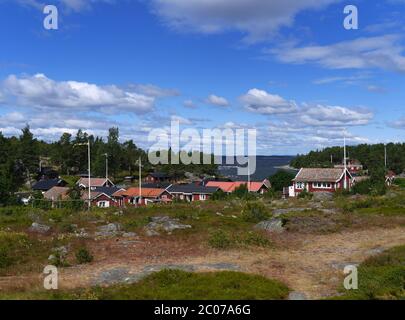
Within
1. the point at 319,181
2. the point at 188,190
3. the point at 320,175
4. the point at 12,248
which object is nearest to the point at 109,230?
the point at 12,248

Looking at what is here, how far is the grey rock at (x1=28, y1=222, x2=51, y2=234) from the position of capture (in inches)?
1275

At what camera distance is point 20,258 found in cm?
2372

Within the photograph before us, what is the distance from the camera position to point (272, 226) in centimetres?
3147

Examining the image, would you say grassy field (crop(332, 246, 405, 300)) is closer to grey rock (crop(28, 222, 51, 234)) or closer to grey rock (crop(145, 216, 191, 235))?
grey rock (crop(145, 216, 191, 235))

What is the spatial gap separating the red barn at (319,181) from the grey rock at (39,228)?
162 ft

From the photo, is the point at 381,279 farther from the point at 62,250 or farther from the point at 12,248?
the point at 12,248

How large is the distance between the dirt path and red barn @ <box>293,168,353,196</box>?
44402mm

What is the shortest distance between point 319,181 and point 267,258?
54824 millimetres

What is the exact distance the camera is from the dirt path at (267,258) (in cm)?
1820

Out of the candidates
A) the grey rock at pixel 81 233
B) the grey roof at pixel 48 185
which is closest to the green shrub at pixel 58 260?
the grey rock at pixel 81 233

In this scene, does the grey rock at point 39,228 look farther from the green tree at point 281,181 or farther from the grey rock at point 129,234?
the green tree at point 281,181

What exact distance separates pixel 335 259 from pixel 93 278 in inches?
484

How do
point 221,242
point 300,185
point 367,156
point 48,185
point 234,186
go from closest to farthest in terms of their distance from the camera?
point 221,242, point 300,185, point 234,186, point 48,185, point 367,156
